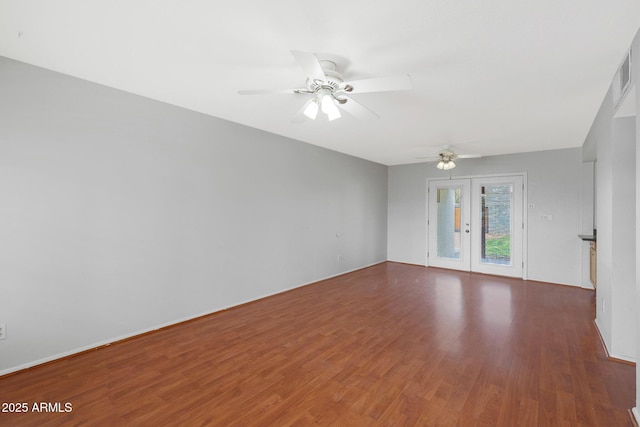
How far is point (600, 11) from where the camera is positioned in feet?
5.42

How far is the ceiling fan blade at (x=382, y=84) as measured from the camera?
77.8 inches

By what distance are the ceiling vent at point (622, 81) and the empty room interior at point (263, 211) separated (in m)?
0.04

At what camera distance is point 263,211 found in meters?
4.35

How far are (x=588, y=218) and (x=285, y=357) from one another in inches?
223

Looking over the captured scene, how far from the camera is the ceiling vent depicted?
206 centimetres

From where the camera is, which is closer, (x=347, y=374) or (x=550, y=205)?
(x=347, y=374)

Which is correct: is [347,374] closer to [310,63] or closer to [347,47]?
[310,63]

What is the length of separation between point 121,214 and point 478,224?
245 inches

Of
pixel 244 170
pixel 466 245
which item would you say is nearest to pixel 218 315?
pixel 244 170

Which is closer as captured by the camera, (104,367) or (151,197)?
(104,367)

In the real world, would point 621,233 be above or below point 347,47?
below

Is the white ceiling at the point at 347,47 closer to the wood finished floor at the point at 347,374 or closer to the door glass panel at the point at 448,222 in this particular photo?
the wood finished floor at the point at 347,374

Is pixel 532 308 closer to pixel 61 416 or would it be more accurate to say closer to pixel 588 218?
pixel 588 218

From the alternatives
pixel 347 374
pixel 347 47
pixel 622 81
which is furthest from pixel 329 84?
pixel 347 374
